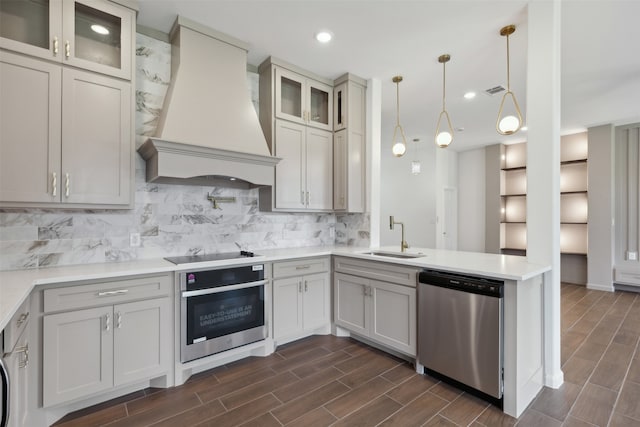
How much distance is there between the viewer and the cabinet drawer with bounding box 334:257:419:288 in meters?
2.61

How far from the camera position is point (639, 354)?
9.38 ft

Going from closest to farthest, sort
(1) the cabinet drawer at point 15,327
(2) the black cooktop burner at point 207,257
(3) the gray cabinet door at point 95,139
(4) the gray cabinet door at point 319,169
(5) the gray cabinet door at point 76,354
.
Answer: (1) the cabinet drawer at point 15,327, (5) the gray cabinet door at point 76,354, (3) the gray cabinet door at point 95,139, (2) the black cooktop burner at point 207,257, (4) the gray cabinet door at point 319,169

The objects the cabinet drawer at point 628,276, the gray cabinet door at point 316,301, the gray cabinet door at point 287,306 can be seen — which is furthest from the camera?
the cabinet drawer at point 628,276

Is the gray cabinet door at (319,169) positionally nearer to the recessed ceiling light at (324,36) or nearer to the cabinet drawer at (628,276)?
the recessed ceiling light at (324,36)

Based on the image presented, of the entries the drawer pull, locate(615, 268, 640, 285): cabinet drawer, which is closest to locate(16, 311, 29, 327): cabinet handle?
the drawer pull

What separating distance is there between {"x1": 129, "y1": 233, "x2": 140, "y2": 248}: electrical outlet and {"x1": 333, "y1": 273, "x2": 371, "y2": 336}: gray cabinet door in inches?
75.9

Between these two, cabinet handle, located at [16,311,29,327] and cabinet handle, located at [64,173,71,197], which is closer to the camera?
cabinet handle, located at [16,311,29,327]

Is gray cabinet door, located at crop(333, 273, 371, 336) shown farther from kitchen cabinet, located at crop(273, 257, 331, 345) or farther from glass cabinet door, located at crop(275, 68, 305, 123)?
glass cabinet door, located at crop(275, 68, 305, 123)

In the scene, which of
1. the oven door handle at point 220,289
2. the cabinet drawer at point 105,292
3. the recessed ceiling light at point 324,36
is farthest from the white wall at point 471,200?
the cabinet drawer at point 105,292

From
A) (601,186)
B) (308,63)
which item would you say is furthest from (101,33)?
(601,186)

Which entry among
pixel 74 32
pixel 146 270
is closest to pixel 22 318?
pixel 146 270

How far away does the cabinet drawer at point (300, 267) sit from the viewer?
2.93m

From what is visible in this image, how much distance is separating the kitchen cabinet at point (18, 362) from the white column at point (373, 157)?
305 centimetres

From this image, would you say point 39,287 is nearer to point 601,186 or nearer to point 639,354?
point 639,354
